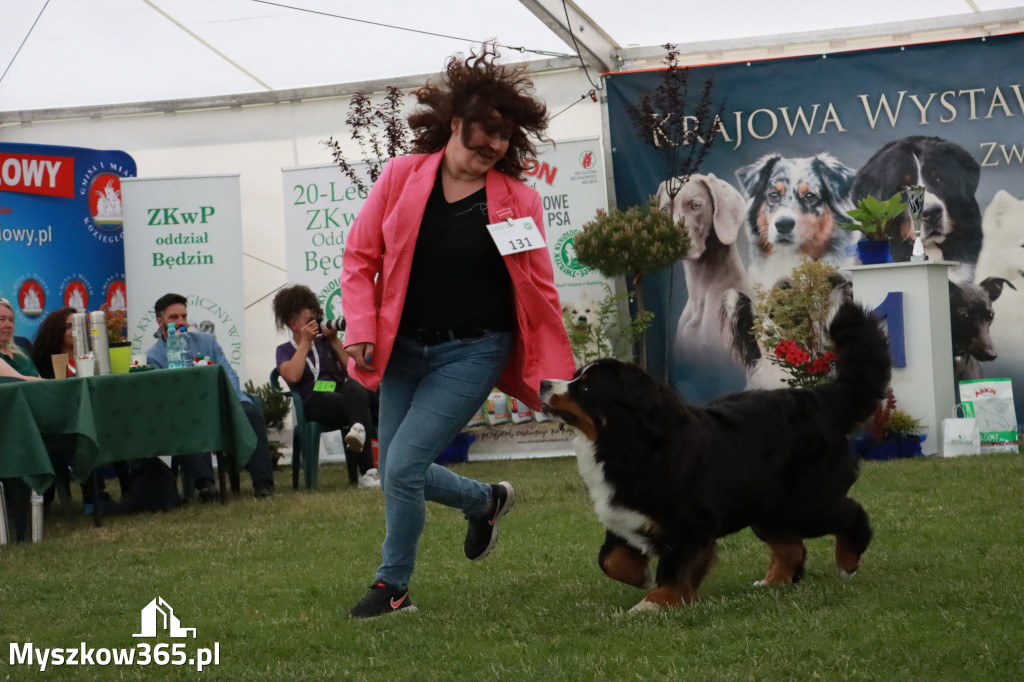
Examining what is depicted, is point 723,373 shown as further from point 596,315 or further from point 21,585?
point 21,585

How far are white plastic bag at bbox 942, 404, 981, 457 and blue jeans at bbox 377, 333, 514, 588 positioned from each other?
4.92 meters

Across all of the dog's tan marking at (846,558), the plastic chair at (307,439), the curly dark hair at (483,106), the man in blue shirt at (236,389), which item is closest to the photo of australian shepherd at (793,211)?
the plastic chair at (307,439)

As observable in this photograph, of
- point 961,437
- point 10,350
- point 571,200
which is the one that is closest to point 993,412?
point 961,437

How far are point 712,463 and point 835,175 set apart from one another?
21.2 ft

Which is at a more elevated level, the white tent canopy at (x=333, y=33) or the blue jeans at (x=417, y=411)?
the white tent canopy at (x=333, y=33)

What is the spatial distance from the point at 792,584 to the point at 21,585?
3131 mm

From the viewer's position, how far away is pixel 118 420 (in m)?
6.38

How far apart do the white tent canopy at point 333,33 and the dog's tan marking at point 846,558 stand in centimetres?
604

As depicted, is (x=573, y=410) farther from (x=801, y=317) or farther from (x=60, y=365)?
(x=801, y=317)

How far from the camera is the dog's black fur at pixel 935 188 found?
357 inches

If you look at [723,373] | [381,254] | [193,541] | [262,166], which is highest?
[262,166]

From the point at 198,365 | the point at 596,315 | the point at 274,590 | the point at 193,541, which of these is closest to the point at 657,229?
the point at 596,315

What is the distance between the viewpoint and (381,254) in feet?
12.0

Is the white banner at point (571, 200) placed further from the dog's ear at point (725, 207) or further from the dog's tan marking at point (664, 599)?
the dog's tan marking at point (664, 599)
